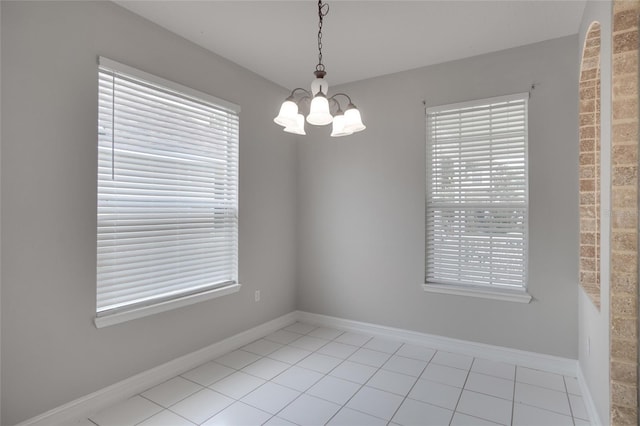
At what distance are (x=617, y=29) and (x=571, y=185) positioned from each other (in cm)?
147

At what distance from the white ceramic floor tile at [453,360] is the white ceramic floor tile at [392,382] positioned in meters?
0.44

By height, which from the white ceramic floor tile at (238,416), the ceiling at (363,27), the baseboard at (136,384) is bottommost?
the white ceramic floor tile at (238,416)

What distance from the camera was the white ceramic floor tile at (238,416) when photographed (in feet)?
7.01

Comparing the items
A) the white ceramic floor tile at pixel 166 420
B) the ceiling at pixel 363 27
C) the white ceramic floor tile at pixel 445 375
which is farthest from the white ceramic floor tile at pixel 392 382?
the ceiling at pixel 363 27

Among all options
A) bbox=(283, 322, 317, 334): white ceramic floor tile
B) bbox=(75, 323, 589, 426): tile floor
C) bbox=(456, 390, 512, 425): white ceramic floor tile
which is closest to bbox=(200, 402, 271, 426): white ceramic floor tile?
bbox=(75, 323, 589, 426): tile floor

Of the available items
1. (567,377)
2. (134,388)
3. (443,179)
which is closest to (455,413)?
(567,377)

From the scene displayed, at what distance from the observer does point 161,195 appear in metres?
2.64

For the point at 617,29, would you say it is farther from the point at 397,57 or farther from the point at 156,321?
the point at 156,321

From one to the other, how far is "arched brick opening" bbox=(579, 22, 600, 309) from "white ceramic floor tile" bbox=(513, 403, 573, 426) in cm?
95

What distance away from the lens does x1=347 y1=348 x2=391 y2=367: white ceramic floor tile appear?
3002 millimetres

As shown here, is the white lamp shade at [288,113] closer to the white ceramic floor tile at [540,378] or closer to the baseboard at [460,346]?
the baseboard at [460,346]

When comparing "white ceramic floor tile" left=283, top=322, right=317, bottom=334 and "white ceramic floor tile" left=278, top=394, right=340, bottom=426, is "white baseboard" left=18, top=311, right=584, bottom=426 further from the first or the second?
"white ceramic floor tile" left=278, top=394, right=340, bottom=426

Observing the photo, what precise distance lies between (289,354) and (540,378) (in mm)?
2119

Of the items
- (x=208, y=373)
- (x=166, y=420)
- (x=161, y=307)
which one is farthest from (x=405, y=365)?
(x=161, y=307)
